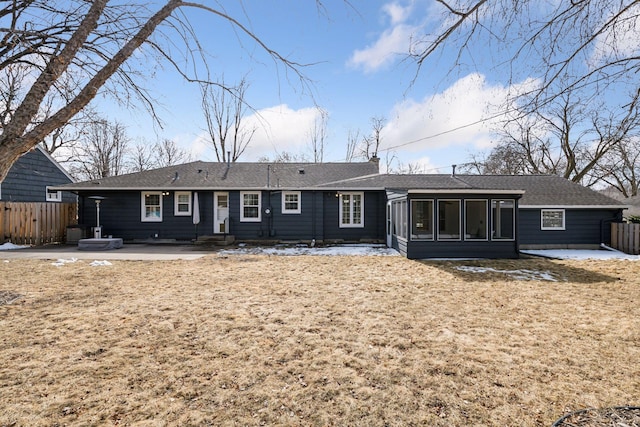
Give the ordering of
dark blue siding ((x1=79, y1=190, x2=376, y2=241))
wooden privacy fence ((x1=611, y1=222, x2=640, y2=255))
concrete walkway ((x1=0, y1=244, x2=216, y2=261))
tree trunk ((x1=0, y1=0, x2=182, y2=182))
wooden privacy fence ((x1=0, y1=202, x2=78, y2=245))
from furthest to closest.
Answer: dark blue siding ((x1=79, y1=190, x2=376, y2=241)) < wooden privacy fence ((x1=0, y1=202, x2=78, y2=245)) < wooden privacy fence ((x1=611, y1=222, x2=640, y2=255)) < concrete walkway ((x1=0, y1=244, x2=216, y2=261)) < tree trunk ((x1=0, y1=0, x2=182, y2=182))

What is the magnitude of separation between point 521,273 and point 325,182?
8.94 metres

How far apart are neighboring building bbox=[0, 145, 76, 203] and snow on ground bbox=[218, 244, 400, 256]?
10.8 meters

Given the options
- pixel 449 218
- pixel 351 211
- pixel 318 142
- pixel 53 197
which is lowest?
pixel 449 218

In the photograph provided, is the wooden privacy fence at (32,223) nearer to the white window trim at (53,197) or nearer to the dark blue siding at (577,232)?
the white window trim at (53,197)

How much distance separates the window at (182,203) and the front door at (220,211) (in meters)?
1.17

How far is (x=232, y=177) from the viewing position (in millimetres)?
15305

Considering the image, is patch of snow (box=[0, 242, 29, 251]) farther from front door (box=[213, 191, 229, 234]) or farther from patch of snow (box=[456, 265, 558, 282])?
patch of snow (box=[456, 265, 558, 282])

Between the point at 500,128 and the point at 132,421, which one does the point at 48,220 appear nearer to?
the point at 132,421

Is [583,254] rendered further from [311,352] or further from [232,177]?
[232,177]

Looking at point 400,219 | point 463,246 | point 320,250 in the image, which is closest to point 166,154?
point 320,250

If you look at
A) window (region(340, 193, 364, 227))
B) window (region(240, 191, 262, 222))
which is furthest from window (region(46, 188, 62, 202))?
window (region(340, 193, 364, 227))

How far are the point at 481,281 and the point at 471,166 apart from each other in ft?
98.1

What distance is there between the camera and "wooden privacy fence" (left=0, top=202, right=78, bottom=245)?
41.4 ft

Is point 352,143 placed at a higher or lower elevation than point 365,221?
higher
